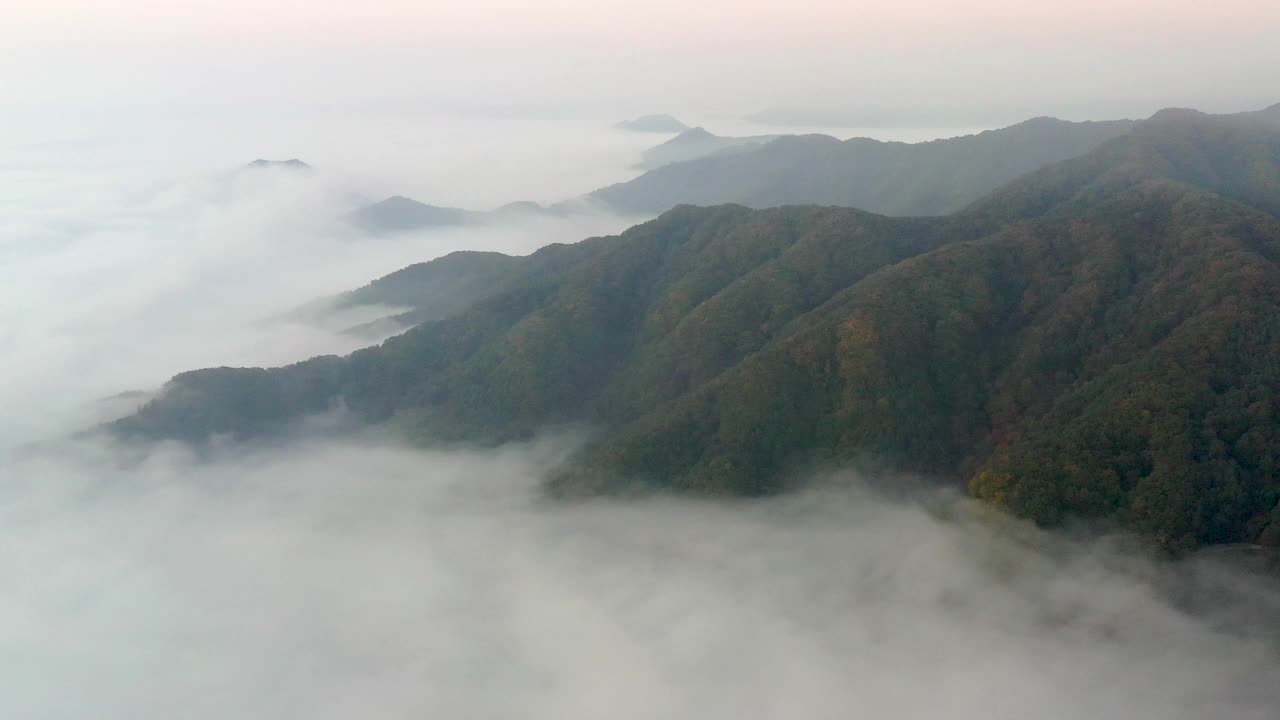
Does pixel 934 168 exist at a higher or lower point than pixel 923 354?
higher

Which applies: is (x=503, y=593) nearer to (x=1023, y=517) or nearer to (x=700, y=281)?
(x=1023, y=517)

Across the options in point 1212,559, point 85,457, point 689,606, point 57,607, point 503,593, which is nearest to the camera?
point 1212,559

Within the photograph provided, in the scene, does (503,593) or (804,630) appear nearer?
(804,630)

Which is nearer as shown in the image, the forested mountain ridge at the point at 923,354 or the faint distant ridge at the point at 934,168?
the forested mountain ridge at the point at 923,354

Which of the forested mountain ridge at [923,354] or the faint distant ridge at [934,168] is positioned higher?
the faint distant ridge at [934,168]

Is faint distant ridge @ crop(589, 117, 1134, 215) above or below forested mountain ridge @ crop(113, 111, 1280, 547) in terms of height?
above

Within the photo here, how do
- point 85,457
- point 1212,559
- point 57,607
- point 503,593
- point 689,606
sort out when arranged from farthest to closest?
point 85,457 < point 57,607 < point 503,593 < point 689,606 < point 1212,559

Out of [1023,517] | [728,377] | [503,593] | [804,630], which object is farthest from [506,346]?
[1023,517]

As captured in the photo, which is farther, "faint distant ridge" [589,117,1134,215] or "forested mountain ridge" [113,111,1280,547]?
"faint distant ridge" [589,117,1134,215]
